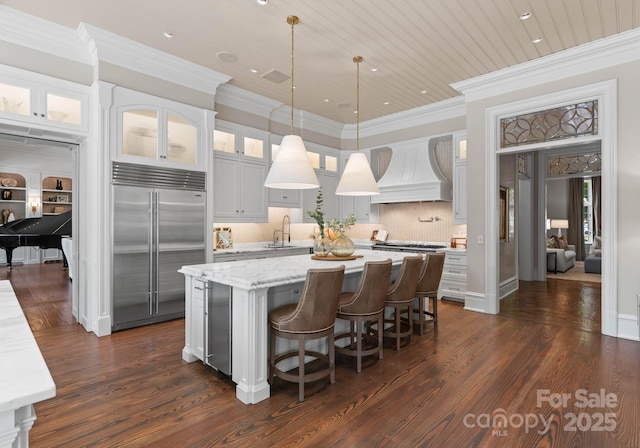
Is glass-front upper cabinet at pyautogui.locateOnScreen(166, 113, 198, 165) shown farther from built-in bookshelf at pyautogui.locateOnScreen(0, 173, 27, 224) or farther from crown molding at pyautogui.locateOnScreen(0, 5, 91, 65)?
built-in bookshelf at pyautogui.locateOnScreen(0, 173, 27, 224)

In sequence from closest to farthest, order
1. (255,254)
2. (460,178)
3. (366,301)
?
(366,301) < (255,254) < (460,178)

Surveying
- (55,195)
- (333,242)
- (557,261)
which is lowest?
(557,261)

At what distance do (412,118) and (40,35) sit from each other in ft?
17.5

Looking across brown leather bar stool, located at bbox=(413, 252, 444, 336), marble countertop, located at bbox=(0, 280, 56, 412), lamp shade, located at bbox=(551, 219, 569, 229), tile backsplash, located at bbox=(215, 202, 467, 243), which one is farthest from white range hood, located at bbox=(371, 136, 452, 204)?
lamp shade, located at bbox=(551, 219, 569, 229)

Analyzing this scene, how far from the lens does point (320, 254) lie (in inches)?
147

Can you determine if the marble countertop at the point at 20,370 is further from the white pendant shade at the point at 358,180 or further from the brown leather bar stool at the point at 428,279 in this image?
the brown leather bar stool at the point at 428,279

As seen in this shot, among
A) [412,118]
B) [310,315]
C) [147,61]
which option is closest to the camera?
[310,315]

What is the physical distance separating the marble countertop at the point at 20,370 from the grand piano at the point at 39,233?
7.48 m

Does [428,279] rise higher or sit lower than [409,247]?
lower

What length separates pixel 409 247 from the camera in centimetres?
616

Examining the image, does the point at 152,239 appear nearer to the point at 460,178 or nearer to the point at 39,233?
the point at 460,178

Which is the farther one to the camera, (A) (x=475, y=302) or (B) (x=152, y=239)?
(A) (x=475, y=302)

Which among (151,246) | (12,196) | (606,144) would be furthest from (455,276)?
(12,196)

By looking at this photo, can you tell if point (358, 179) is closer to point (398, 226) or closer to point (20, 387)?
point (20, 387)
